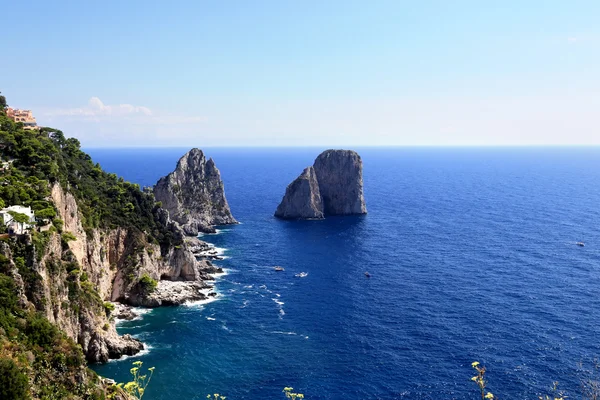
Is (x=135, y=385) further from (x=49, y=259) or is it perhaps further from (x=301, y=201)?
(x=301, y=201)

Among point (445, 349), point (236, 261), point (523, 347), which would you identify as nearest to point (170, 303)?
point (236, 261)

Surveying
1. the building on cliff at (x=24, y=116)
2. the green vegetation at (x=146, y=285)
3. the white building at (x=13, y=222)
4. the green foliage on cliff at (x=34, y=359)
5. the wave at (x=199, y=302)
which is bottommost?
the wave at (x=199, y=302)

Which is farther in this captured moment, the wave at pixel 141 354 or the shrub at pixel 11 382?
the wave at pixel 141 354

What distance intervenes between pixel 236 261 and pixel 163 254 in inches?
972

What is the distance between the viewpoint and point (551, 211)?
190250mm

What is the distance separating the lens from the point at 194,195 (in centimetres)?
17575

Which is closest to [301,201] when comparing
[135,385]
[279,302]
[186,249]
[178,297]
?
[186,249]

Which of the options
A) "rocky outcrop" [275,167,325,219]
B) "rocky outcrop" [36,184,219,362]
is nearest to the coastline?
"rocky outcrop" [36,184,219,362]

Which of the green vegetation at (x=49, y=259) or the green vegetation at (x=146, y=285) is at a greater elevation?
the green vegetation at (x=49, y=259)

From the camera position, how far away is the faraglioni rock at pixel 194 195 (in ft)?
532

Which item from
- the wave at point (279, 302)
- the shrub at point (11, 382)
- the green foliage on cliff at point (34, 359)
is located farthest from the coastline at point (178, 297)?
the shrub at point (11, 382)

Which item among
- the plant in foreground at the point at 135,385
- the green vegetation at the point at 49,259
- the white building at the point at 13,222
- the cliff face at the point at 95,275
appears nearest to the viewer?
the plant in foreground at the point at 135,385

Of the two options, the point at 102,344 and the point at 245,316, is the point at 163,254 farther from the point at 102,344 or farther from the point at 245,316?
the point at 102,344

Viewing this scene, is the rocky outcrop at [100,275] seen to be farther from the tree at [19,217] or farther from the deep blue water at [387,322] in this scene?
the tree at [19,217]
